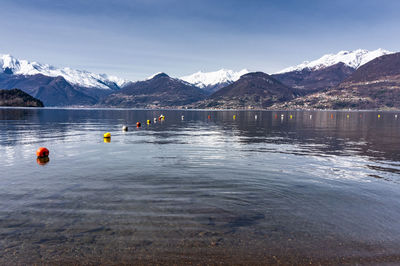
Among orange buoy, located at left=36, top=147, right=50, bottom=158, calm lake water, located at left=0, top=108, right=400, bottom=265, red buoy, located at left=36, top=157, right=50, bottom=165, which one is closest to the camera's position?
calm lake water, located at left=0, top=108, right=400, bottom=265

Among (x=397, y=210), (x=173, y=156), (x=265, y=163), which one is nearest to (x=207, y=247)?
(x=397, y=210)

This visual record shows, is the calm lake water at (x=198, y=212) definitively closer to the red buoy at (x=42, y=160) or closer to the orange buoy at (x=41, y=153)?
the red buoy at (x=42, y=160)

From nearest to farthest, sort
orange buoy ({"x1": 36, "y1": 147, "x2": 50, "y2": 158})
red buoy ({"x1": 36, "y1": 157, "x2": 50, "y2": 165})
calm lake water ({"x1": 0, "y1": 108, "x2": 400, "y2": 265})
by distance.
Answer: calm lake water ({"x1": 0, "y1": 108, "x2": 400, "y2": 265}), red buoy ({"x1": 36, "y1": 157, "x2": 50, "y2": 165}), orange buoy ({"x1": 36, "y1": 147, "x2": 50, "y2": 158})

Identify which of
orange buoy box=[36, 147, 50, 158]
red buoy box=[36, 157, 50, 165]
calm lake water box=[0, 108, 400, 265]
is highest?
orange buoy box=[36, 147, 50, 158]

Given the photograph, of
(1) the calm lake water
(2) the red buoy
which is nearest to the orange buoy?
(2) the red buoy

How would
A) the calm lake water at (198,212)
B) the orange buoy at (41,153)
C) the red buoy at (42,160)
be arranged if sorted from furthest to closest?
the orange buoy at (41,153), the red buoy at (42,160), the calm lake water at (198,212)

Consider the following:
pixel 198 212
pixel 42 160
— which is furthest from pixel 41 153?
pixel 198 212

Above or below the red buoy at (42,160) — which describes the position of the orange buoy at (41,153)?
above

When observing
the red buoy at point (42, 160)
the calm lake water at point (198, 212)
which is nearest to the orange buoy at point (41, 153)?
the red buoy at point (42, 160)

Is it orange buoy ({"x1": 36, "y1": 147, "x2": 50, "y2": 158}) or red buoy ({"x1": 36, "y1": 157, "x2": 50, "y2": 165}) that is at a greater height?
orange buoy ({"x1": 36, "y1": 147, "x2": 50, "y2": 158})

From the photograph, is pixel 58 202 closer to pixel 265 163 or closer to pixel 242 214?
pixel 242 214

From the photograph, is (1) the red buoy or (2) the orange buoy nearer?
(1) the red buoy

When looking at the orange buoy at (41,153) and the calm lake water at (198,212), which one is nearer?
the calm lake water at (198,212)

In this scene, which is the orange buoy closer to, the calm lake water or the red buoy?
the red buoy
